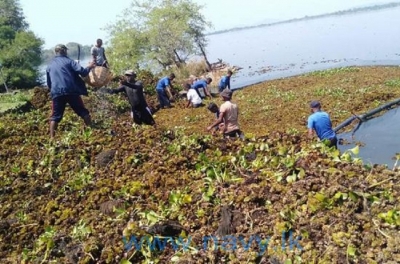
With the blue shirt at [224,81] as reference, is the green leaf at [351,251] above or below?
above

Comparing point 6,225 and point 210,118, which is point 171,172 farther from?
point 210,118

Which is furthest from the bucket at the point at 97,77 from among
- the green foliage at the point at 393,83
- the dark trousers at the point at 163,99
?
the green foliage at the point at 393,83

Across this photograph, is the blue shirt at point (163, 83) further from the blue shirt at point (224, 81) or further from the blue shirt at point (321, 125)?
the blue shirt at point (321, 125)

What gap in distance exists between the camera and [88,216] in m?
4.27

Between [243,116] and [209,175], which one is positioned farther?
[243,116]

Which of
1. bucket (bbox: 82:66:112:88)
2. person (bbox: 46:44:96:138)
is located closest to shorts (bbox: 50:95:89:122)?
person (bbox: 46:44:96:138)

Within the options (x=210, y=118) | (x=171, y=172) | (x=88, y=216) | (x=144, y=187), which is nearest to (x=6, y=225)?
(x=88, y=216)

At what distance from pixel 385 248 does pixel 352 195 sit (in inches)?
20.2

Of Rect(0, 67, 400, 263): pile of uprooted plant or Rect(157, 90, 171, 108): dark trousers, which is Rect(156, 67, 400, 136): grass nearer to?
Rect(157, 90, 171, 108): dark trousers

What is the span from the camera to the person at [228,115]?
7.79 metres

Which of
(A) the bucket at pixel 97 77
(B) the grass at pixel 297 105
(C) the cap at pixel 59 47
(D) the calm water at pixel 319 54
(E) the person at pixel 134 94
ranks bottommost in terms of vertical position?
(D) the calm water at pixel 319 54

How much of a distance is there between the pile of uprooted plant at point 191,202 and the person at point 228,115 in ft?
5.37

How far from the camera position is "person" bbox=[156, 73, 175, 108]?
52.6 ft

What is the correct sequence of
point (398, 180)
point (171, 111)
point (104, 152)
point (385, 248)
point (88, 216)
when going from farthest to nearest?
point (171, 111)
point (104, 152)
point (88, 216)
point (398, 180)
point (385, 248)
